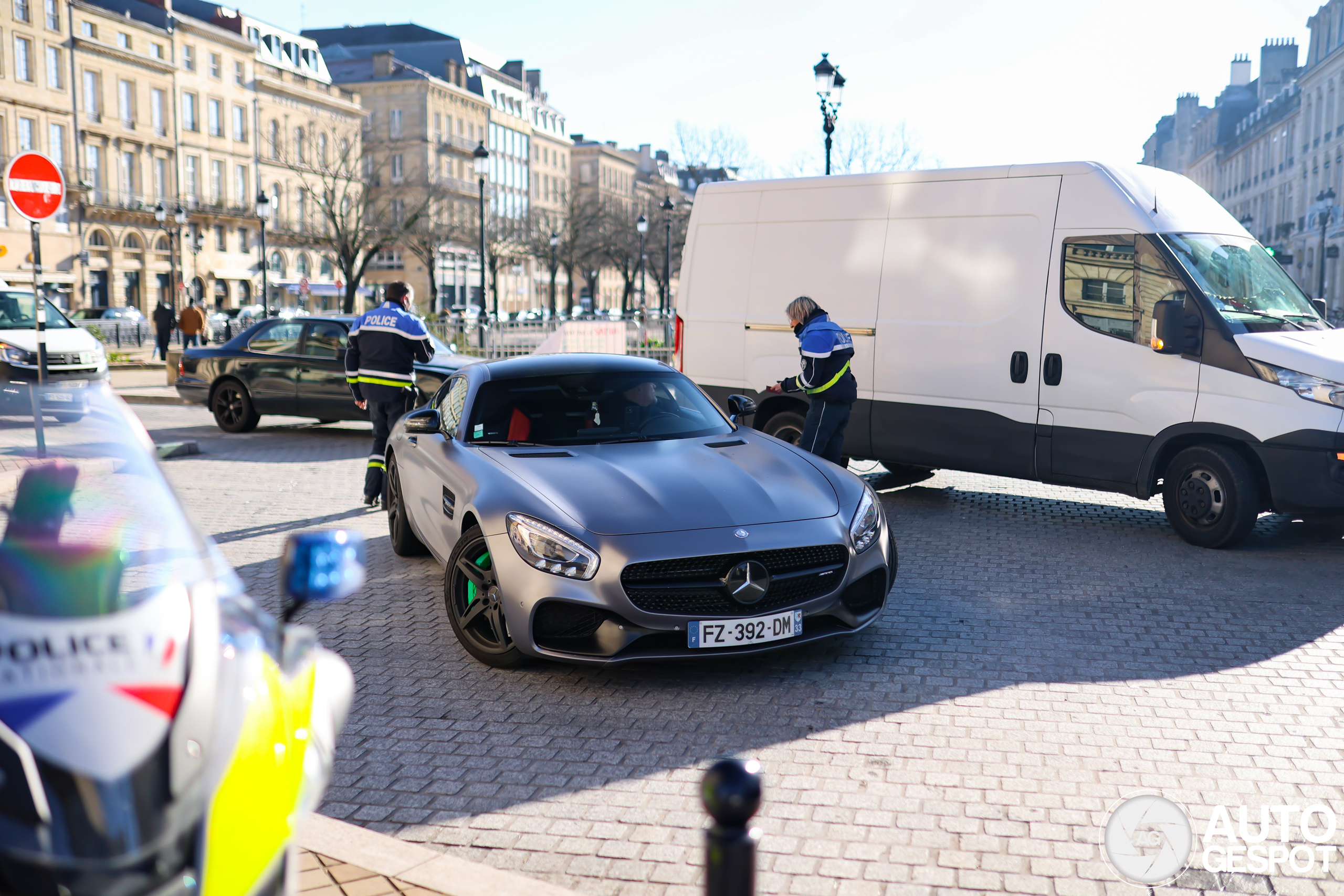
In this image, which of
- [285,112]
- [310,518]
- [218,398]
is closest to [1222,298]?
[310,518]

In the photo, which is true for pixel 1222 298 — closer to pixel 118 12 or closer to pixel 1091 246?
pixel 1091 246

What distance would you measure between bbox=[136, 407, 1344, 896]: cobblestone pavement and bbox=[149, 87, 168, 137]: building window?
70.6 m

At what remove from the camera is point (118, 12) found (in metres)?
67.9

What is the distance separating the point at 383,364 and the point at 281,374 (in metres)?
6.41

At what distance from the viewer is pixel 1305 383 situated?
25.8 feet

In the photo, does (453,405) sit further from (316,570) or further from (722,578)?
(316,570)

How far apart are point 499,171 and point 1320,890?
11279cm

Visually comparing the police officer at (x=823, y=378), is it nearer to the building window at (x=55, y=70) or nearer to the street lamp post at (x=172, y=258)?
the street lamp post at (x=172, y=258)

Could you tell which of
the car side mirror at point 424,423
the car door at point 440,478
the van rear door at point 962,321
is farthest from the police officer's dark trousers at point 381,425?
the van rear door at point 962,321

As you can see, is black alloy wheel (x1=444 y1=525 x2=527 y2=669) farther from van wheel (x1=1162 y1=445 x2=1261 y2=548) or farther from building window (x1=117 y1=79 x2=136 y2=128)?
building window (x1=117 y1=79 x2=136 y2=128)

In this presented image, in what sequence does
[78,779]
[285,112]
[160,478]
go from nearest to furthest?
1. [78,779]
2. [160,478]
3. [285,112]

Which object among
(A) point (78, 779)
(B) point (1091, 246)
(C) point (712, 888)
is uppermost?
(B) point (1091, 246)

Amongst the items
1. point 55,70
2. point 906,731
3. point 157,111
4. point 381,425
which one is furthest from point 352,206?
point 906,731

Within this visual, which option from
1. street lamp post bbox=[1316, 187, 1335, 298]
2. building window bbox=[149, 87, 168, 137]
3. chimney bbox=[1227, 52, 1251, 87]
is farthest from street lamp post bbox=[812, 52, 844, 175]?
chimney bbox=[1227, 52, 1251, 87]
